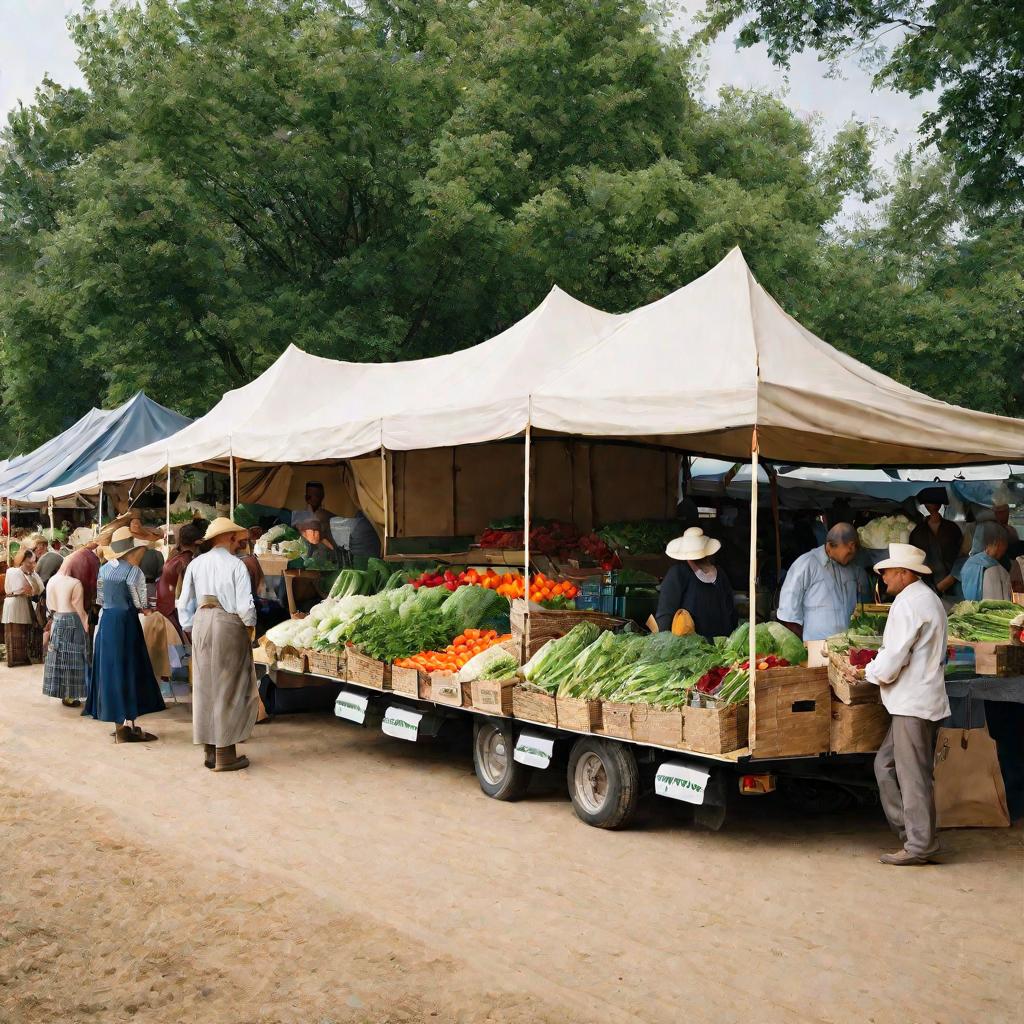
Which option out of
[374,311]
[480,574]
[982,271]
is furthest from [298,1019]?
[982,271]

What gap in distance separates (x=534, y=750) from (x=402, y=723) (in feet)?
5.98

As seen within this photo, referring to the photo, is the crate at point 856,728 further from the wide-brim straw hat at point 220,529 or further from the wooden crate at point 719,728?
the wide-brim straw hat at point 220,529

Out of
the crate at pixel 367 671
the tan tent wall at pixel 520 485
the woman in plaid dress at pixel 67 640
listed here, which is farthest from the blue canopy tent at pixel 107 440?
the crate at pixel 367 671

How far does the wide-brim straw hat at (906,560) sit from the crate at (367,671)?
4447 millimetres

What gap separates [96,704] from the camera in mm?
12102

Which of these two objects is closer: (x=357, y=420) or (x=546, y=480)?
(x=357, y=420)

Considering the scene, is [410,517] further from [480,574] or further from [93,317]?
[93,317]

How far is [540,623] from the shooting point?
9.23 m

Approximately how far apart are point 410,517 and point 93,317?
13.0 m

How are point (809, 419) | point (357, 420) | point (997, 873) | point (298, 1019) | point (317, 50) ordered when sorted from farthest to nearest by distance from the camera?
point (317, 50), point (357, 420), point (809, 419), point (997, 873), point (298, 1019)

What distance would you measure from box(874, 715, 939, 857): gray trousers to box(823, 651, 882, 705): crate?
0.25 meters

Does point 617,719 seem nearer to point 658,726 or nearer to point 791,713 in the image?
point 658,726

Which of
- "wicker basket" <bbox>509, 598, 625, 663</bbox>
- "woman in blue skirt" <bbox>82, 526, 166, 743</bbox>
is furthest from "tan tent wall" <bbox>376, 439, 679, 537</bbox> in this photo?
"wicker basket" <bbox>509, 598, 625, 663</bbox>

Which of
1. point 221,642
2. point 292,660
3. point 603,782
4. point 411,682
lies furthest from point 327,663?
point 603,782
